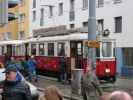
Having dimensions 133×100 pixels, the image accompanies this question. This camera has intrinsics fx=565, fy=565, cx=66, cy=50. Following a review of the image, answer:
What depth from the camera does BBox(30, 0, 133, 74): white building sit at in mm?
42500

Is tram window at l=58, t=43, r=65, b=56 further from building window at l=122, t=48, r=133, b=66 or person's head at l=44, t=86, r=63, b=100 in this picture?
person's head at l=44, t=86, r=63, b=100

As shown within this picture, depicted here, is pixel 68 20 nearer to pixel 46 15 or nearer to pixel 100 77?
pixel 46 15

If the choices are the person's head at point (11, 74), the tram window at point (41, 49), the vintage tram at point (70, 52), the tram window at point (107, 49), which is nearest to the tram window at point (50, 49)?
the vintage tram at point (70, 52)

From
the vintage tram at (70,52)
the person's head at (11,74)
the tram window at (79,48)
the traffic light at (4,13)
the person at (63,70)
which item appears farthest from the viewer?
the person at (63,70)

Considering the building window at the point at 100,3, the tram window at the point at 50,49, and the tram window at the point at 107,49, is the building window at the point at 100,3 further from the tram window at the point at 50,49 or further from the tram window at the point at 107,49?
the tram window at the point at 107,49

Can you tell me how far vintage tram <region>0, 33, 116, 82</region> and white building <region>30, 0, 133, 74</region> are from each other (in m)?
6.81

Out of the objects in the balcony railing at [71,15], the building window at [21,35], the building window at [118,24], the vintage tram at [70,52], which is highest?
the balcony railing at [71,15]

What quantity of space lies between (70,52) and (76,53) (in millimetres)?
→ 715

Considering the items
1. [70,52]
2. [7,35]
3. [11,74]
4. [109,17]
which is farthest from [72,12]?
[11,74]

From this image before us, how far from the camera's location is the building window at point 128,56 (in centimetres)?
4244

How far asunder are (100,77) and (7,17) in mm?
21729

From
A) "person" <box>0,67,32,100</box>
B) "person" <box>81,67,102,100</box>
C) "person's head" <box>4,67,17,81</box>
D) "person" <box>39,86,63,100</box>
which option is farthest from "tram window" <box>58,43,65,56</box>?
"person" <box>39,86,63,100</box>

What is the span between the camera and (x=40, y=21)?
205ft

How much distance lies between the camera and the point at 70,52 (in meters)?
33.4
